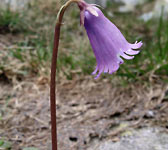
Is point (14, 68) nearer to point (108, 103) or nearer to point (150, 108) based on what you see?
point (108, 103)

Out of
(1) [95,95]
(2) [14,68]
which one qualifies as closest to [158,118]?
(1) [95,95]

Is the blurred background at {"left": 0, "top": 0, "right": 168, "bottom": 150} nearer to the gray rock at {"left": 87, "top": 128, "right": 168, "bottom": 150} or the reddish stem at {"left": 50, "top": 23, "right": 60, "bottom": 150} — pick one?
the gray rock at {"left": 87, "top": 128, "right": 168, "bottom": 150}

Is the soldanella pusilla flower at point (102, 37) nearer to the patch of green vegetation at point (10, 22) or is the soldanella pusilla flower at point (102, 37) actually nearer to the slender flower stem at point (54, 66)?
the slender flower stem at point (54, 66)

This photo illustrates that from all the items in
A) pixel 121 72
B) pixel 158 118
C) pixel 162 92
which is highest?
pixel 121 72

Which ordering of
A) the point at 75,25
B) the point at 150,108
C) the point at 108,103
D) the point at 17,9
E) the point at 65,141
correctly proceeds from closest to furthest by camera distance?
1. the point at 65,141
2. the point at 150,108
3. the point at 108,103
4. the point at 17,9
5. the point at 75,25

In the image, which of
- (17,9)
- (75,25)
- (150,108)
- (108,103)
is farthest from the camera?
(75,25)

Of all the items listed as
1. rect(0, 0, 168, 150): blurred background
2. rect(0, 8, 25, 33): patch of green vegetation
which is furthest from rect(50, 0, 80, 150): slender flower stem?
rect(0, 8, 25, 33): patch of green vegetation

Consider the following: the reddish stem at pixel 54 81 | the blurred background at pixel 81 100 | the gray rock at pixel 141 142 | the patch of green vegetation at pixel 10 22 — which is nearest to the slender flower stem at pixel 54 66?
the reddish stem at pixel 54 81

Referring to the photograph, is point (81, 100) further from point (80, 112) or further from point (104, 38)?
point (104, 38)
